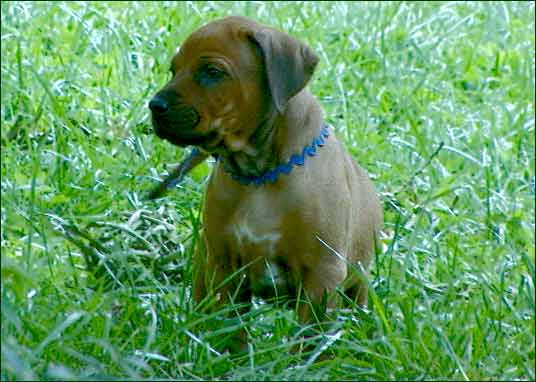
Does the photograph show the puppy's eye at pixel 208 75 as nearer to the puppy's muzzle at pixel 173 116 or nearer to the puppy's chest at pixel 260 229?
the puppy's muzzle at pixel 173 116

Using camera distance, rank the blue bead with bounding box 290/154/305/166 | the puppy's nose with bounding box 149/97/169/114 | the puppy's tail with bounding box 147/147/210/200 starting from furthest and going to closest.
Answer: the puppy's tail with bounding box 147/147/210/200, the blue bead with bounding box 290/154/305/166, the puppy's nose with bounding box 149/97/169/114

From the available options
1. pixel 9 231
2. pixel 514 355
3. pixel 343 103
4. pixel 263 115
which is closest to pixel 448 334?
pixel 514 355

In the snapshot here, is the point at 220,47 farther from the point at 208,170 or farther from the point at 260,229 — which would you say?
the point at 208,170

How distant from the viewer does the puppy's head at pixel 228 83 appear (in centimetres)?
407

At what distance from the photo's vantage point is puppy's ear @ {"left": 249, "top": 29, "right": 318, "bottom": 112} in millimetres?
4152

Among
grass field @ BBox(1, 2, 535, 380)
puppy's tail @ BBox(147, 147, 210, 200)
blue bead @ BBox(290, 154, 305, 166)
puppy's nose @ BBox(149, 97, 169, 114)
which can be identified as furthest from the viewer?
puppy's tail @ BBox(147, 147, 210, 200)

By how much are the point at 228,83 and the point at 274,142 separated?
289mm

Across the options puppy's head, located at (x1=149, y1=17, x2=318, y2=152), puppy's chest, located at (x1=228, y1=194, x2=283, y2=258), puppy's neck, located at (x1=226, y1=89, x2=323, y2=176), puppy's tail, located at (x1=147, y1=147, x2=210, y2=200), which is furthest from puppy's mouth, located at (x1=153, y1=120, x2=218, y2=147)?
puppy's tail, located at (x1=147, y1=147, x2=210, y2=200)

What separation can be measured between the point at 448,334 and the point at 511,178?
2.54 m

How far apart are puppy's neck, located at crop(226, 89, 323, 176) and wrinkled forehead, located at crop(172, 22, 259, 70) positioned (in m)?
0.21

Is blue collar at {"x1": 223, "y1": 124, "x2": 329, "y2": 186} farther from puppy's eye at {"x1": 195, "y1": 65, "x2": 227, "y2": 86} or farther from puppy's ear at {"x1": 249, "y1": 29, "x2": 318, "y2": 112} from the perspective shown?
puppy's eye at {"x1": 195, "y1": 65, "x2": 227, "y2": 86}

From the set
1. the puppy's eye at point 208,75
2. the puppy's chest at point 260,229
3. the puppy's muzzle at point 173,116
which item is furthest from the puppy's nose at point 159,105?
the puppy's chest at point 260,229

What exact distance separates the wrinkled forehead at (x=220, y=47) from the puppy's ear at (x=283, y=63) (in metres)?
0.04

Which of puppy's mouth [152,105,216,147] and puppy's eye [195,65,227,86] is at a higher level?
puppy's eye [195,65,227,86]
